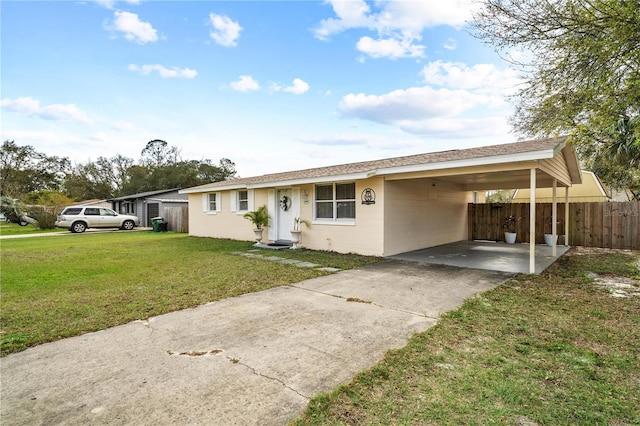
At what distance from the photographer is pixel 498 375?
8.46ft

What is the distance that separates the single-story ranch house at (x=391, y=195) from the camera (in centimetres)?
725

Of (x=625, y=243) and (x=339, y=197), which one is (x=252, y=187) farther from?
(x=625, y=243)

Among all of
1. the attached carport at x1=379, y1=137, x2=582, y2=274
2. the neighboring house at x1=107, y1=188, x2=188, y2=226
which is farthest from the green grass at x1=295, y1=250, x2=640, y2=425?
the neighboring house at x1=107, y1=188, x2=188, y2=226

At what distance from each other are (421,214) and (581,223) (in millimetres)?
5946

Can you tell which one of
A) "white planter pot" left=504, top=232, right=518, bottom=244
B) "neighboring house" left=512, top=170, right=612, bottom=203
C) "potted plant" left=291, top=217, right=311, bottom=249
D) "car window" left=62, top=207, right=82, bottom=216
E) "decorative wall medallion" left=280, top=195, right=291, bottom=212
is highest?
"neighboring house" left=512, top=170, right=612, bottom=203

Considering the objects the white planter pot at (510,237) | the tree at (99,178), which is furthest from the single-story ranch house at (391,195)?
the tree at (99,178)

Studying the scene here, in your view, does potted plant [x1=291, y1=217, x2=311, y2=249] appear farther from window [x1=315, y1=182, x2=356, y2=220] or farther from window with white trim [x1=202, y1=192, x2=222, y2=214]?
window with white trim [x1=202, y1=192, x2=222, y2=214]

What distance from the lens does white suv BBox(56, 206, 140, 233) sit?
703 inches

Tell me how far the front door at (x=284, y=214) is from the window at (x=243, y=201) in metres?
1.93

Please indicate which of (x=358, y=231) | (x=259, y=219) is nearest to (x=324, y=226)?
(x=358, y=231)

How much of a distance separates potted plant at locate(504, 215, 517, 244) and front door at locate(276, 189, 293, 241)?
847 centimetres

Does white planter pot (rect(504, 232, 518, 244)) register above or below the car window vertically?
below

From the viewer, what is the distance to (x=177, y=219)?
18891 millimetres

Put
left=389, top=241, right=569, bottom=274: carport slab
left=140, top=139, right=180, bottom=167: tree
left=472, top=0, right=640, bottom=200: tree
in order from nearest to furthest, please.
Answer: left=472, top=0, right=640, bottom=200: tree < left=389, top=241, right=569, bottom=274: carport slab < left=140, top=139, right=180, bottom=167: tree
